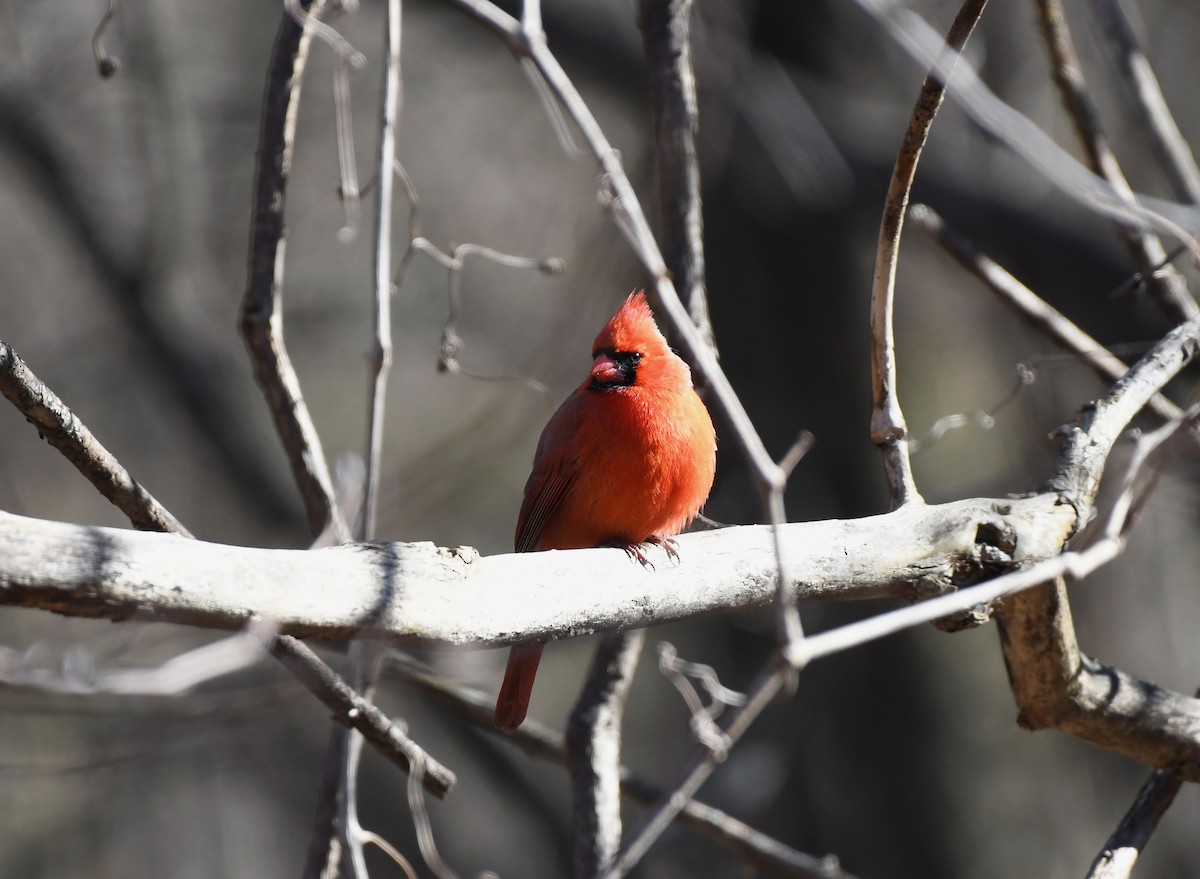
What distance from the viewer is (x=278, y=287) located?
3021mm

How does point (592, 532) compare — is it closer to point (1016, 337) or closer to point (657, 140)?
point (657, 140)

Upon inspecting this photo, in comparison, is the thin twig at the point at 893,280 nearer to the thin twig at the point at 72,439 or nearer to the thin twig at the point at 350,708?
the thin twig at the point at 350,708

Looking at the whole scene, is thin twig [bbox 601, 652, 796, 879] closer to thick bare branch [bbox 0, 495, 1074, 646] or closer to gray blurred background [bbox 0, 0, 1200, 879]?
thick bare branch [bbox 0, 495, 1074, 646]

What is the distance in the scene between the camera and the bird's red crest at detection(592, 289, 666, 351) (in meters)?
3.56

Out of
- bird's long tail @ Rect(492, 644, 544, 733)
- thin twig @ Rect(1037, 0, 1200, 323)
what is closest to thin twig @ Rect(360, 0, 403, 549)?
bird's long tail @ Rect(492, 644, 544, 733)

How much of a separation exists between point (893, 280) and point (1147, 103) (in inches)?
67.2

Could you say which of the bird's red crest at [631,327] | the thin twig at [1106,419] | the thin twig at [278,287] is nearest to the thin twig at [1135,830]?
the thin twig at [1106,419]

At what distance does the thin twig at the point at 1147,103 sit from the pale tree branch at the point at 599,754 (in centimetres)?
213

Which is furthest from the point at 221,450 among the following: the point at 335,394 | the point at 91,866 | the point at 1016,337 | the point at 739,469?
the point at 1016,337

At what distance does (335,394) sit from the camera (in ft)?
20.3

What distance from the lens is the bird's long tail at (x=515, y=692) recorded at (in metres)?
3.23

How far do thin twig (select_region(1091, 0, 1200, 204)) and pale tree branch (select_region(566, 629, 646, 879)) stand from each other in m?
2.13

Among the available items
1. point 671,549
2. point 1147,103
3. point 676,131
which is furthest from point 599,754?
point 1147,103

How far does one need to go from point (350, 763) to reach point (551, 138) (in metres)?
4.47
